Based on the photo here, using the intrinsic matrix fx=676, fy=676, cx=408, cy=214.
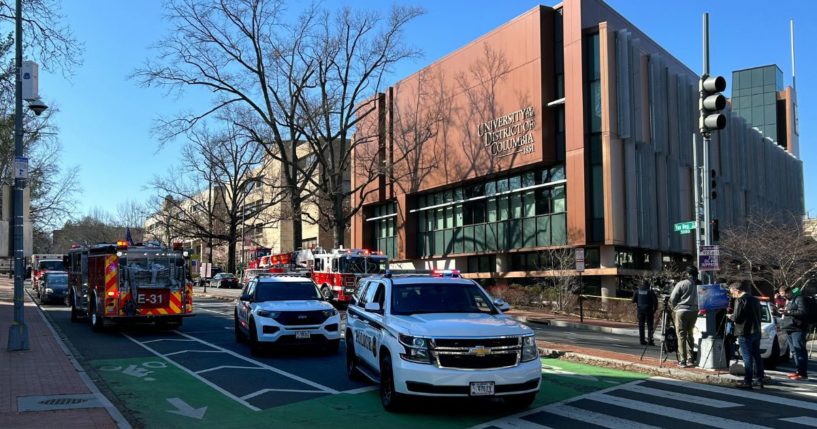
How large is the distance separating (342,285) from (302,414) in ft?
66.9

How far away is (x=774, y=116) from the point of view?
6744cm

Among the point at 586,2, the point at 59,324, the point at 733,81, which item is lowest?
the point at 59,324

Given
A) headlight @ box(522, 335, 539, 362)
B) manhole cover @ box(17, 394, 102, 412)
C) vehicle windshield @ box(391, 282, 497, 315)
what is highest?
vehicle windshield @ box(391, 282, 497, 315)

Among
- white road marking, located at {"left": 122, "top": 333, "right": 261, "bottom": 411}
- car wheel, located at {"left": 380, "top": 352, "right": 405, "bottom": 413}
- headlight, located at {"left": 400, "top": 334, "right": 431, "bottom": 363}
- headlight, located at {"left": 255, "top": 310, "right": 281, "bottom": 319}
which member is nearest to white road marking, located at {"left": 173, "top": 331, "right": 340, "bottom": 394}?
headlight, located at {"left": 255, "top": 310, "right": 281, "bottom": 319}

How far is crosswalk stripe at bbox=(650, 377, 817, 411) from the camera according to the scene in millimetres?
9223

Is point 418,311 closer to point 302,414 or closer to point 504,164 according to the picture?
point 302,414

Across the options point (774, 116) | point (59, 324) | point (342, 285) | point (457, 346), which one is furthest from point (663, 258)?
point (774, 116)

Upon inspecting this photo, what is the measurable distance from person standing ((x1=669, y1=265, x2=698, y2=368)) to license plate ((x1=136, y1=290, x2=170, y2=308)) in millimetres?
13199

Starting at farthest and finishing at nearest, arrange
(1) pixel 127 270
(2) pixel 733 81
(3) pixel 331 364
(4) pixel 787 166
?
(2) pixel 733 81
(4) pixel 787 166
(1) pixel 127 270
(3) pixel 331 364

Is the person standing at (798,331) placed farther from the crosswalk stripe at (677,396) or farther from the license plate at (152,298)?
the license plate at (152,298)

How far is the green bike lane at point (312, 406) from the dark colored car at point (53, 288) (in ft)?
76.7

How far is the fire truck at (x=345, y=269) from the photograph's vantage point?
29.1 metres

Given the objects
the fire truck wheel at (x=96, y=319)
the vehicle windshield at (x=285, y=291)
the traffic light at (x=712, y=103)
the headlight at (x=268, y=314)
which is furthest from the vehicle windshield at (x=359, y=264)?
the traffic light at (x=712, y=103)

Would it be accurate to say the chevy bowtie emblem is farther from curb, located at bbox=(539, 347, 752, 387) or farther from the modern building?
the modern building
